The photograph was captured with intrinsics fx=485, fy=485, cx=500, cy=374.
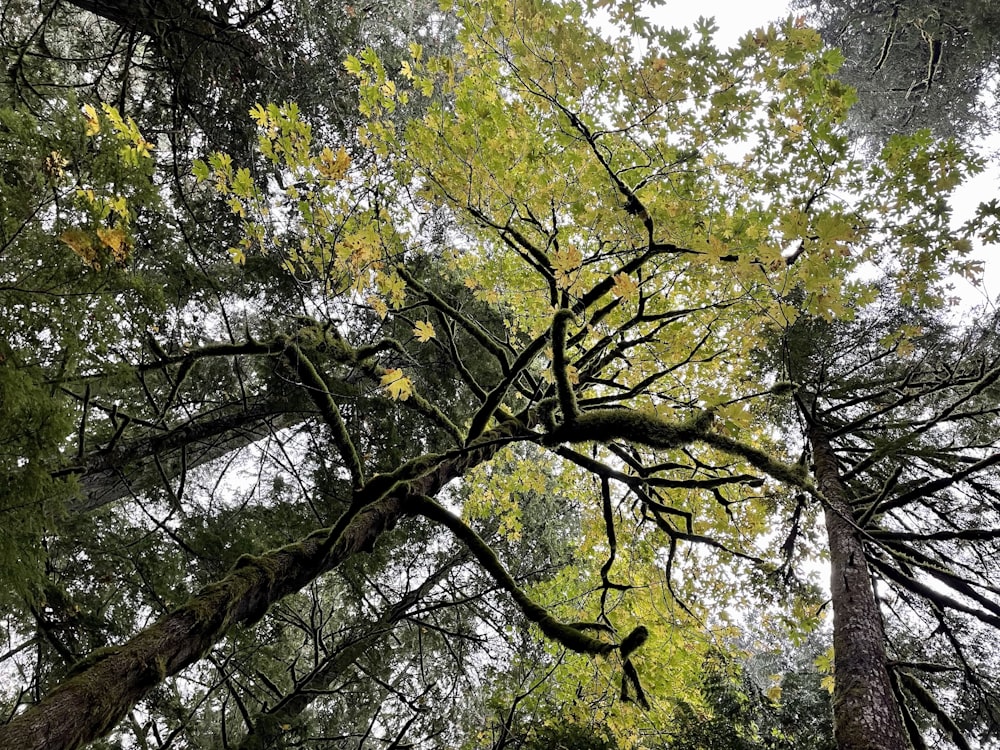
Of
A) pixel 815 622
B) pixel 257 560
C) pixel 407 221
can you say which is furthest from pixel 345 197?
pixel 815 622

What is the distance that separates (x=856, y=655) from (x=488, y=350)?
11.9 feet

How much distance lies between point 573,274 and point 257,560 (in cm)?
269

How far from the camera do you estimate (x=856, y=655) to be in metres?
3.30

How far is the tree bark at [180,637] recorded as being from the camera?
1646 mm

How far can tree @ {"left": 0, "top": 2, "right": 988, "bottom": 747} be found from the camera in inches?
119

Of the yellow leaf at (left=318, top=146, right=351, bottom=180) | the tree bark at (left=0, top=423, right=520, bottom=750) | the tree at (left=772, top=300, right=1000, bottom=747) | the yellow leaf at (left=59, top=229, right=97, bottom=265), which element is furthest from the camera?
the yellow leaf at (left=318, top=146, right=351, bottom=180)

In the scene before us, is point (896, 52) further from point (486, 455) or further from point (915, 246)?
point (486, 455)

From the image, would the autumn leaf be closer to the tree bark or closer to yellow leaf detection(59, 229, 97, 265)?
the tree bark

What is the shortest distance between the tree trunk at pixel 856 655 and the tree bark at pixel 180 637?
2718mm

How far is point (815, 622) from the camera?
4352mm

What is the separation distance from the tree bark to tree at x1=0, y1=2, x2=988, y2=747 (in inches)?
0.5

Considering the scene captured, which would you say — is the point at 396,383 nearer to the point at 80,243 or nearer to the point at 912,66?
the point at 80,243

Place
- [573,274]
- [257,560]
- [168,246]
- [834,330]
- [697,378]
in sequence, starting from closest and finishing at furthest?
[257,560]
[573,274]
[168,246]
[834,330]
[697,378]

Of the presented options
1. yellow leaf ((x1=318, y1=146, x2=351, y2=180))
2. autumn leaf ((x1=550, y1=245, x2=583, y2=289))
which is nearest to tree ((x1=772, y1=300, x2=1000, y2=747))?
autumn leaf ((x1=550, y1=245, x2=583, y2=289))
